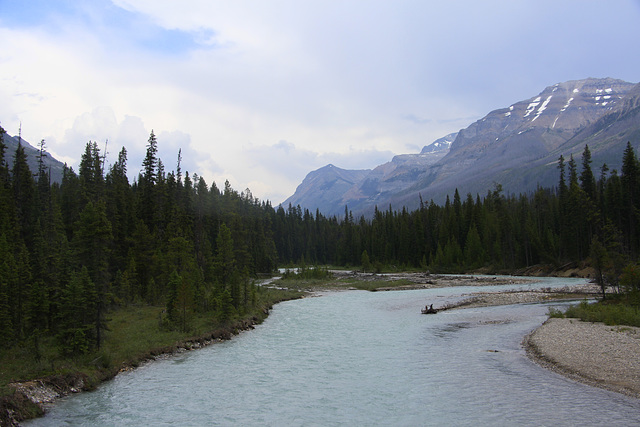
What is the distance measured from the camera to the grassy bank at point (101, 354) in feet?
49.8

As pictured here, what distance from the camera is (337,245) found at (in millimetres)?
158500

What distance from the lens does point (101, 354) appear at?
2062 cm

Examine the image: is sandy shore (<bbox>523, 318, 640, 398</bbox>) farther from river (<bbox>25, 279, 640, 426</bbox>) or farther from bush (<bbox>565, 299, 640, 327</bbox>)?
bush (<bbox>565, 299, 640, 327</bbox>)

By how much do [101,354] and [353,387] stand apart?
42.2ft

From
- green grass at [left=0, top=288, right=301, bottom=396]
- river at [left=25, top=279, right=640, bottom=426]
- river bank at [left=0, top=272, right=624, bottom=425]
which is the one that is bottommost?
river at [left=25, top=279, right=640, bottom=426]

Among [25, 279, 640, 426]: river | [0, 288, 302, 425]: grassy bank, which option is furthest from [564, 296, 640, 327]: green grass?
[0, 288, 302, 425]: grassy bank

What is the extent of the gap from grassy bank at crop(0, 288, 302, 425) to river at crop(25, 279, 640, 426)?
2.82ft

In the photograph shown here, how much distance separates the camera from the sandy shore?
1678 centimetres

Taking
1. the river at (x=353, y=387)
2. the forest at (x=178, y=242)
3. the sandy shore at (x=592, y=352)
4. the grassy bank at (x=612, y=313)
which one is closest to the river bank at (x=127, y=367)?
the river at (x=353, y=387)

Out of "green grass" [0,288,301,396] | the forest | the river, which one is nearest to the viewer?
the river

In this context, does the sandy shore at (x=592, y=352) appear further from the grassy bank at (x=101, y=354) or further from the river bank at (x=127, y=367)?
the grassy bank at (x=101, y=354)

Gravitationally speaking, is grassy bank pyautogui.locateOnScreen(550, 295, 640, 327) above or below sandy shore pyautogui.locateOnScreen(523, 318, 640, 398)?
above

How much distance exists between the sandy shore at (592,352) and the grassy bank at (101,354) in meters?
20.1

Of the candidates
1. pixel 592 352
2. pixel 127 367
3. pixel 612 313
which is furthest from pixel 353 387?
pixel 612 313
